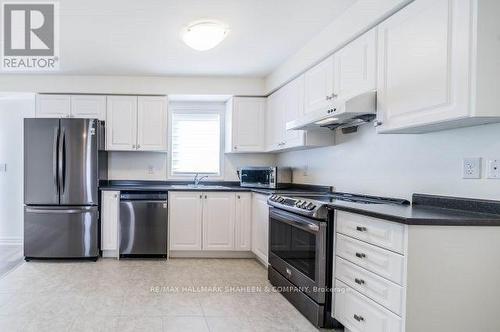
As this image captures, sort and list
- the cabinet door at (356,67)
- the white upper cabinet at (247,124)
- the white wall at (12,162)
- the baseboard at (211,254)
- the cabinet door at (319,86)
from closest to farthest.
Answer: the cabinet door at (356,67), the cabinet door at (319,86), the baseboard at (211,254), the white upper cabinet at (247,124), the white wall at (12,162)

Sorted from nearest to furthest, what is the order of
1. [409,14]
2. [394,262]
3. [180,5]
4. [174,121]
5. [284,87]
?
1. [394,262]
2. [409,14]
3. [180,5]
4. [284,87]
5. [174,121]

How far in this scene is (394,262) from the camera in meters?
1.69

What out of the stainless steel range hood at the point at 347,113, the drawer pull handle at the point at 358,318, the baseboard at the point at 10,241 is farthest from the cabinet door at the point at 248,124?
the baseboard at the point at 10,241

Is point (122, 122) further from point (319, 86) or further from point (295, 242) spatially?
point (295, 242)

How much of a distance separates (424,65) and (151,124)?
3.45 m

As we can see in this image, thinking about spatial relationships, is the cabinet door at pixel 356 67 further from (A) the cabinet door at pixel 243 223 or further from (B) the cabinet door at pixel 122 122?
(B) the cabinet door at pixel 122 122

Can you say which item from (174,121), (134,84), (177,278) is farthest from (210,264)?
(134,84)

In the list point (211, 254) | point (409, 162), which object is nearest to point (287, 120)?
point (409, 162)

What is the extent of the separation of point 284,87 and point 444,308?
2.88m

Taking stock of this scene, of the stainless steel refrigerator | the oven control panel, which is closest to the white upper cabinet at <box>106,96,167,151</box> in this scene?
the stainless steel refrigerator

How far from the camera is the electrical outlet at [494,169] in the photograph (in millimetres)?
1696

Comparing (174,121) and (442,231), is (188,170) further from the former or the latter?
(442,231)

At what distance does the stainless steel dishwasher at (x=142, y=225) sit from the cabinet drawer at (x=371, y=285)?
97.8 inches

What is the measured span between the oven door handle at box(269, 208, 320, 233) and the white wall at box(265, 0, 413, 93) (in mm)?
1444
